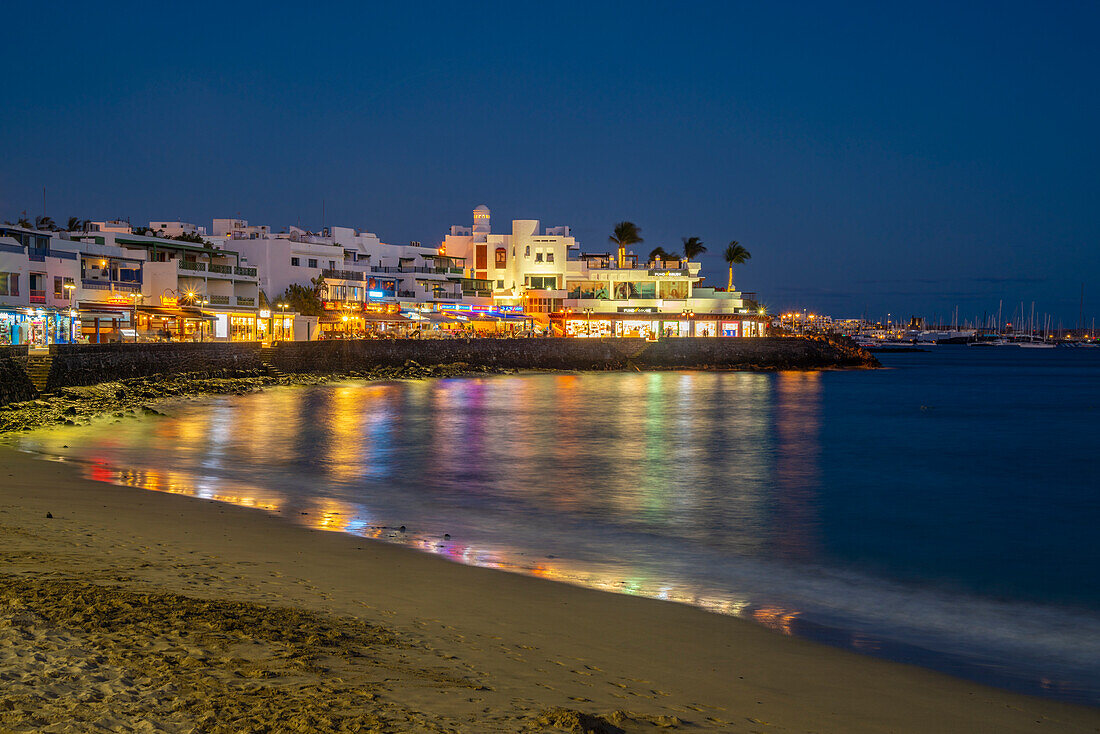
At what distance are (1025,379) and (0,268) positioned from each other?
92410 millimetres

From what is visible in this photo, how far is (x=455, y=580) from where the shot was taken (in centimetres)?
1084

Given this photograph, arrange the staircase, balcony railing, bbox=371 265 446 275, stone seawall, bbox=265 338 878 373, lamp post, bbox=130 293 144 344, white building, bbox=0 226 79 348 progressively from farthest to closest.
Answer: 1. balcony railing, bbox=371 265 446 275
2. stone seawall, bbox=265 338 878 373
3. lamp post, bbox=130 293 144 344
4. white building, bbox=0 226 79 348
5. the staircase

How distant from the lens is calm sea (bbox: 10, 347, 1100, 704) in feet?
36.3

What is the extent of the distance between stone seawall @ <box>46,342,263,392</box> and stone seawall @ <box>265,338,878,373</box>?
4997 millimetres

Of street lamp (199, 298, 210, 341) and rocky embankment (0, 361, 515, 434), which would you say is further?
street lamp (199, 298, 210, 341)

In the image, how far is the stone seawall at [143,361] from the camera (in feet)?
129

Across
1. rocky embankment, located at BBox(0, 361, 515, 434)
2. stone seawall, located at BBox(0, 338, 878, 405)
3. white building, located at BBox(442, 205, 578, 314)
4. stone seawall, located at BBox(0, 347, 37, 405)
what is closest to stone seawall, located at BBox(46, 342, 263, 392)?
stone seawall, located at BBox(0, 338, 878, 405)

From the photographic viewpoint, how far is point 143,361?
4716 centimetres

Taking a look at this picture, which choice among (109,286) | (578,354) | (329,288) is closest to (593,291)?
(578,354)

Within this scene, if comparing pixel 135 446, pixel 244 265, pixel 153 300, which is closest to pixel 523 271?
pixel 244 265

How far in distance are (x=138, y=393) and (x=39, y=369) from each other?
504cm

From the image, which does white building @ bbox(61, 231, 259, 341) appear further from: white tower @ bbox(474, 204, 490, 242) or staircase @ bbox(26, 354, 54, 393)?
white tower @ bbox(474, 204, 490, 242)

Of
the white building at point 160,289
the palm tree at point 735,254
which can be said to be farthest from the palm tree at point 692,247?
the white building at point 160,289

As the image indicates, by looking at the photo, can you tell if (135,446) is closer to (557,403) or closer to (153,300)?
(557,403)
